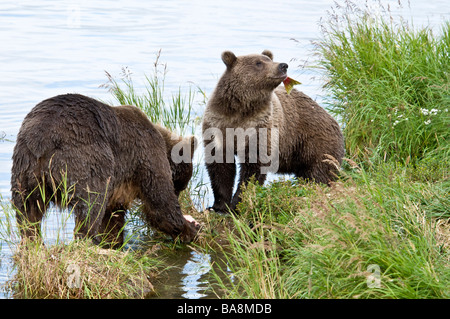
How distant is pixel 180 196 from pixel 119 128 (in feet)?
6.08

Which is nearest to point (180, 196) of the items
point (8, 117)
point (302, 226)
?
point (302, 226)

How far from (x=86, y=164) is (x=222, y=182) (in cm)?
244

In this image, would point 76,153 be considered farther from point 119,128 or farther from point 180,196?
point 180,196

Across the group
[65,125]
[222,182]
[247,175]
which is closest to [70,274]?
[65,125]

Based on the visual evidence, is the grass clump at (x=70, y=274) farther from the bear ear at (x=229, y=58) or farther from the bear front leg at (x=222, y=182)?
the bear ear at (x=229, y=58)

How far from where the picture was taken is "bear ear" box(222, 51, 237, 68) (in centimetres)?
769

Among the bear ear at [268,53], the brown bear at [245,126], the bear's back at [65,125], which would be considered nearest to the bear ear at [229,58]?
the brown bear at [245,126]

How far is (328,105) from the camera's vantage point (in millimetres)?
9719

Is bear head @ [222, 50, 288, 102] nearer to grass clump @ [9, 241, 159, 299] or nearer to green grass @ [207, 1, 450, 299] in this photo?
green grass @ [207, 1, 450, 299]

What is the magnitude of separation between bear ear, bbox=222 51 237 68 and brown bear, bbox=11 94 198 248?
1.42 meters

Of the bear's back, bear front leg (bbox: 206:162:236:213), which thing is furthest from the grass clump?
bear front leg (bbox: 206:162:236:213)

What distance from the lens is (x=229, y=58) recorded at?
772cm
